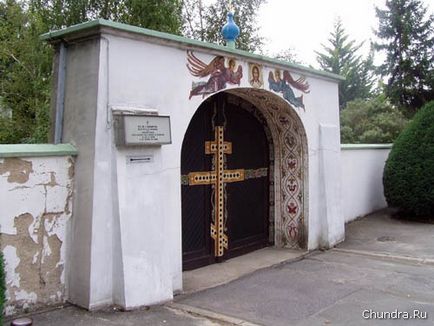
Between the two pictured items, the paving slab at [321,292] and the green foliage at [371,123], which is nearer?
the paving slab at [321,292]

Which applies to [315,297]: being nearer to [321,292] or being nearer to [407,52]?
[321,292]

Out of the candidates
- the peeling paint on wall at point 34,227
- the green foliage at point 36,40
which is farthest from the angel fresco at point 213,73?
the green foliage at point 36,40

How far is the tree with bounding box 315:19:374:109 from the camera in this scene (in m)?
37.1

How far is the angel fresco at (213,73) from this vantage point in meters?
5.76

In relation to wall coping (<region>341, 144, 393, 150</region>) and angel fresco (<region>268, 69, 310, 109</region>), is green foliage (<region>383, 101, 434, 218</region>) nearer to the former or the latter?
wall coping (<region>341, 144, 393, 150</region>)

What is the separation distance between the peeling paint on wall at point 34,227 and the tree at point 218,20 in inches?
511

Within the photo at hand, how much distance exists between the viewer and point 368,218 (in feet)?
35.4

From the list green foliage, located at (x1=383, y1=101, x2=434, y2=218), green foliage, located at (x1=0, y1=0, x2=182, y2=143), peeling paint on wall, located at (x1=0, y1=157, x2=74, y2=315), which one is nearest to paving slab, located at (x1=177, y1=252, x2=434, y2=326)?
peeling paint on wall, located at (x1=0, y1=157, x2=74, y2=315)

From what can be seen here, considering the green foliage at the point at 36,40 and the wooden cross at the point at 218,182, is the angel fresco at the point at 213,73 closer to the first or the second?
the wooden cross at the point at 218,182

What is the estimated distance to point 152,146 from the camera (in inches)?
203

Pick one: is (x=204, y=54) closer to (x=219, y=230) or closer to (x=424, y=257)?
(x=219, y=230)

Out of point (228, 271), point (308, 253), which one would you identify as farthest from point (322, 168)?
point (228, 271)

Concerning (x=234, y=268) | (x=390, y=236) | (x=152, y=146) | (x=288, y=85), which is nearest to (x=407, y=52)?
(x=390, y=236)

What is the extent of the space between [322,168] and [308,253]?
1376mm
